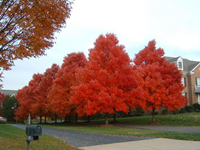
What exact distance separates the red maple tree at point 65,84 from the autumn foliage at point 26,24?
17.1m

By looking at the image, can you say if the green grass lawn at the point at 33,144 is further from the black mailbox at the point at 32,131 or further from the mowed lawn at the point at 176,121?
the mowed lawn at the point at 176,121

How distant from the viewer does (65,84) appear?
89.4ft

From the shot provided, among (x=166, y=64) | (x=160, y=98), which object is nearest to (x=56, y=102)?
(x=160, y=98)

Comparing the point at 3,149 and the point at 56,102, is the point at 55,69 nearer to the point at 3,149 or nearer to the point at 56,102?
the point at 56,102

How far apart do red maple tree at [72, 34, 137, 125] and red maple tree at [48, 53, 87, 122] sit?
4549 mm

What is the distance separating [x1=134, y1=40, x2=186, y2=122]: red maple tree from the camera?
850 inches

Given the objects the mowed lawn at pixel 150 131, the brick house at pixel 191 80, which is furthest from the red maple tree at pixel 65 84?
the brick house at pixel 191 80

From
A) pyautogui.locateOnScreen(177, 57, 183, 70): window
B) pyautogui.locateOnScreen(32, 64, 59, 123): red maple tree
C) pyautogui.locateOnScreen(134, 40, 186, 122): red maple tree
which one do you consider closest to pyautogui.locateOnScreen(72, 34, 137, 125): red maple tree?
pyautogui.locateOnScreen(134, 40, 186, 122): red maple tree

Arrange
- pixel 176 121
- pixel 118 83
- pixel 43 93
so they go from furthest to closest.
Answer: pixel 43 93 < pixel 176 121 < pixel 118 83

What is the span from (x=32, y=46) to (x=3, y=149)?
4200 millimetres

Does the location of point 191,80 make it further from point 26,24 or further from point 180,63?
point 26,24

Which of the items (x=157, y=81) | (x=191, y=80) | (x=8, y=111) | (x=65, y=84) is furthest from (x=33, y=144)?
(x=8, y=111)

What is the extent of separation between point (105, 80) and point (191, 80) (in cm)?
2359

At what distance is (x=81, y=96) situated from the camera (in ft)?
Answer: 65.4
